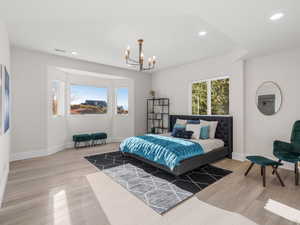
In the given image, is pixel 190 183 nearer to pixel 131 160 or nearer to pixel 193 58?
pixel 131 160

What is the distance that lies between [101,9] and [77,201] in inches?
112

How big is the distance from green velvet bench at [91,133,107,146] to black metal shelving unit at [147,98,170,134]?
1.86 m

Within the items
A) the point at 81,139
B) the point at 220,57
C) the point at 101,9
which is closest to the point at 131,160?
the point at 81,139

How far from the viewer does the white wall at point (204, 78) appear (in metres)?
4.05

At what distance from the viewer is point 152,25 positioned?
2791 mm

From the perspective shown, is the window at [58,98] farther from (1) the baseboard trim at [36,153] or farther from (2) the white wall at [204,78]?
(2) the white wall at [204,78]

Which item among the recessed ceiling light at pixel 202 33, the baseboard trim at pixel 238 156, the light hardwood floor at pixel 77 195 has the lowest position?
the light hardwood floor at pixel 77 195

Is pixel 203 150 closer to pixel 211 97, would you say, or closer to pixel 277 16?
pixel 211 97

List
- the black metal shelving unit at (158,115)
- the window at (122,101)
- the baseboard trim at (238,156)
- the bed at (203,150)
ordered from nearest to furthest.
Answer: the bed at (203,150) → the baseboard trim at (238,156) → the black metal shelving unit at (158,115) → the window at (122,101)

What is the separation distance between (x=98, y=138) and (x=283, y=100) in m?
5.44

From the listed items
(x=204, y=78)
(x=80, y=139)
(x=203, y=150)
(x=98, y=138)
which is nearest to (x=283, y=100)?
(x=204, y=78)

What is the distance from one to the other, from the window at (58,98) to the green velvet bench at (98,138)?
1.31 meters

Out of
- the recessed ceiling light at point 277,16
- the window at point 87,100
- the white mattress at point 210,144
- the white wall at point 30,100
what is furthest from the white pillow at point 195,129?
the white wall at point 30,100

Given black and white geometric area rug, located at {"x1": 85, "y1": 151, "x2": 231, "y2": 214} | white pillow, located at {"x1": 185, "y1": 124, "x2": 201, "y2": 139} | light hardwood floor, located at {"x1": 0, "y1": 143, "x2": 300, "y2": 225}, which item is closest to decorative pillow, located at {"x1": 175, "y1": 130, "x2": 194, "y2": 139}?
white pillow, located at {"x1": 185, "y1": 124, "x2": 201, "y2": 139}
